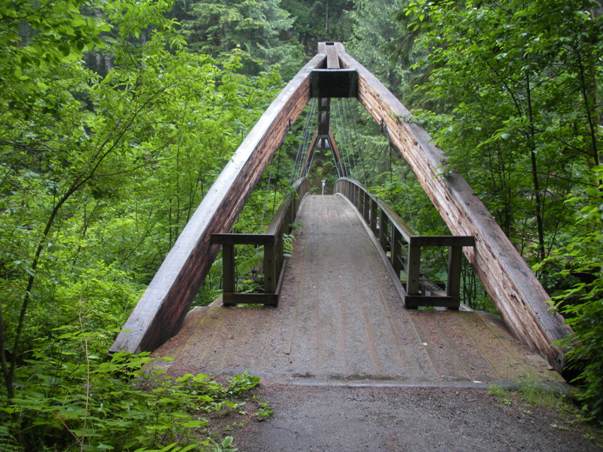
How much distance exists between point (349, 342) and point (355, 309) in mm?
826

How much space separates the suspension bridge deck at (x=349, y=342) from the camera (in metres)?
3.04

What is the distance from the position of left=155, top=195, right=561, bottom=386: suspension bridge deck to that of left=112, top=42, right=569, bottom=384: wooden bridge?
0.04 ft

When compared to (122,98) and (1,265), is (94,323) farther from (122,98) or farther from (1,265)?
(122,98)

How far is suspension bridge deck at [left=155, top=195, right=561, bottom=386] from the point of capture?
3041 mm

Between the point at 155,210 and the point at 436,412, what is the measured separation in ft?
21.7

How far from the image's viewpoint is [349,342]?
3.60 m

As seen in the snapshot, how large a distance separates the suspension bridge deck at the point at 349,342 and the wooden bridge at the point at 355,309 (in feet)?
0.04

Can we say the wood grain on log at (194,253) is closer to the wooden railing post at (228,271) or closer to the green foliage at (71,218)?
the wooden railing post at (228,271)

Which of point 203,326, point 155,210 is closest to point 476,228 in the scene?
point 203,326

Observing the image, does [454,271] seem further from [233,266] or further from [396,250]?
[233,266]

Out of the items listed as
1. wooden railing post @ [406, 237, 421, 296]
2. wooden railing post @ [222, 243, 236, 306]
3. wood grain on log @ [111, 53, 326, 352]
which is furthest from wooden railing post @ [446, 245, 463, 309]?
wood grain on log @ [111, 53, 326, 352]

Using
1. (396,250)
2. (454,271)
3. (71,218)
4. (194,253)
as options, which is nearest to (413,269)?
(454,271)

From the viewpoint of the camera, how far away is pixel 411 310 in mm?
4371

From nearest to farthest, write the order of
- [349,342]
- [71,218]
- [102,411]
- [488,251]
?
[102,411]
[349,342]
[71,218]
[488,251]
